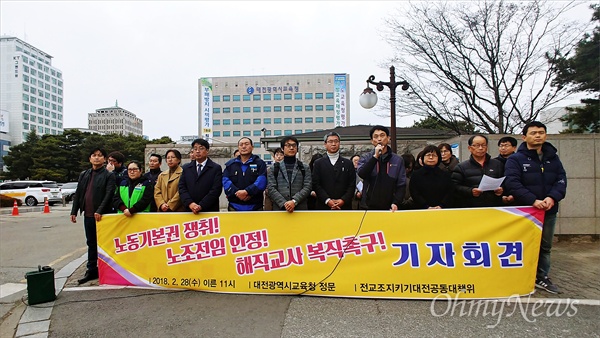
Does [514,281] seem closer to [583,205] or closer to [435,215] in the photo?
[435,215]

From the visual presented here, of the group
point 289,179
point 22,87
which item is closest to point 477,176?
point 289,179

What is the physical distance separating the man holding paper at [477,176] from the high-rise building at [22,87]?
347 ft

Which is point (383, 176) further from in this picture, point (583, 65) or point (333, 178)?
point (583, 65)

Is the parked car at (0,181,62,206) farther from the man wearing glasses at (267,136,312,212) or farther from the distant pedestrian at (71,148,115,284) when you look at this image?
the man wearing glasses at (267,136,312,212)

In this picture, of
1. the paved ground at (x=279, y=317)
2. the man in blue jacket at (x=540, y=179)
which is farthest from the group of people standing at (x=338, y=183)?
the paved ground at (x=279, y=317)

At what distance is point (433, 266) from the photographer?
3779mm

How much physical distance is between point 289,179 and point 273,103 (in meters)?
87.7

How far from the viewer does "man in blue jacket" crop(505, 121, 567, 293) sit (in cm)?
396

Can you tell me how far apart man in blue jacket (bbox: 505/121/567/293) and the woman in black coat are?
68cm

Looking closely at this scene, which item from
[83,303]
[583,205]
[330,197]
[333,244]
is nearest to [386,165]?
[330,197]

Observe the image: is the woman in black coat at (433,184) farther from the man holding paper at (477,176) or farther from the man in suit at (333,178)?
the man in suit at (333,178)

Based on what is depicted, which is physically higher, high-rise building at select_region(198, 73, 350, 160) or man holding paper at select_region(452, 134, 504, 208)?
high-rise building at select_region(198, 73, 350, 160)

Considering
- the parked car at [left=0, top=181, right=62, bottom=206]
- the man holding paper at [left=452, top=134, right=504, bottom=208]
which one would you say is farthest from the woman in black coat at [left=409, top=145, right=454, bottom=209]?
the parked car at [left=0, top=181, right=62, bottom=206]

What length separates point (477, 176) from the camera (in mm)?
4406
